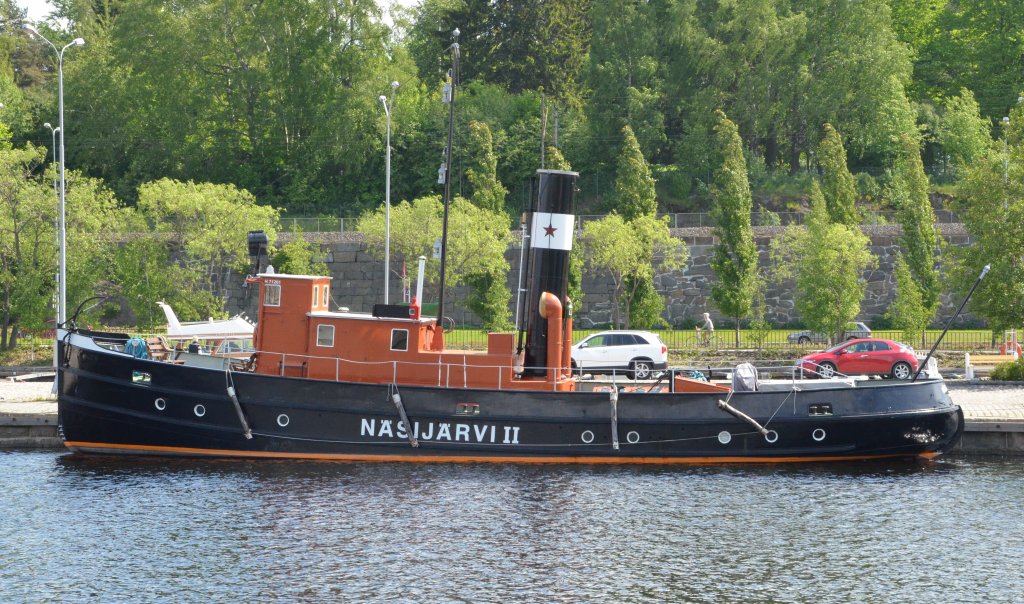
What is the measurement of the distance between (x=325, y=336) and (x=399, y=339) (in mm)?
1701

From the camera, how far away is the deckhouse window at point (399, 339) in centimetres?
2597

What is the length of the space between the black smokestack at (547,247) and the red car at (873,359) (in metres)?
11.7

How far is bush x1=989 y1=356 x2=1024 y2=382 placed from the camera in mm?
34500

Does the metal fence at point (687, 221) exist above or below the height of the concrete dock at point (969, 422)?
above

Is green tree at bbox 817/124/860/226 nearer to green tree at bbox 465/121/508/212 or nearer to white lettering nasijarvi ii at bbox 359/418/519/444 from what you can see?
green tree at bbox 465/121/508/212

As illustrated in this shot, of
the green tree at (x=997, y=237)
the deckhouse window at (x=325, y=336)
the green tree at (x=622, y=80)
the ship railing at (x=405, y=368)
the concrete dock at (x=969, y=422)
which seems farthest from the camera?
the green tree at (x=622, y=80)

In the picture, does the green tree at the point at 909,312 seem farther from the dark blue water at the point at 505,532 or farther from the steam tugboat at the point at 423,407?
the steam tugboat at the point at 423,407

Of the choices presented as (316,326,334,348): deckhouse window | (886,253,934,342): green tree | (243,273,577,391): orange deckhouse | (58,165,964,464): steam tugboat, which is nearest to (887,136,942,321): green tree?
(886,253,934,342): green tree

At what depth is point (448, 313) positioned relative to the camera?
55625mm

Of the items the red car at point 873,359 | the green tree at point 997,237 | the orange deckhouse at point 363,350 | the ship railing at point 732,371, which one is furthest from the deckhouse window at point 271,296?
the green tree at point 997,237

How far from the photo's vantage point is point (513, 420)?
2541 centimetres

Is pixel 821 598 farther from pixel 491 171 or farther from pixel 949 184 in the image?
pixel 949 184

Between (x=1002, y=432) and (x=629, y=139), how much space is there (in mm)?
26880

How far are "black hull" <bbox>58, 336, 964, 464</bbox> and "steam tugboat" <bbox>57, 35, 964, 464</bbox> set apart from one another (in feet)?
0.10
